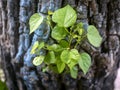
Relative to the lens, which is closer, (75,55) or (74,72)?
(75,55)

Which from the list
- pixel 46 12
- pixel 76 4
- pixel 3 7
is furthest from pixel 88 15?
pixel 3 7

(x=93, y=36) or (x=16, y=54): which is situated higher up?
(x=93, y=36)

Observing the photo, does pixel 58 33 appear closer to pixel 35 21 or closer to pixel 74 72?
pixel 35 21

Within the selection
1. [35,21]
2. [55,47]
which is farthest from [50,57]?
[35,21]

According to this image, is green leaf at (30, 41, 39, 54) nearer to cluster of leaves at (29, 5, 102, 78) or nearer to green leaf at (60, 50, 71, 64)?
cluster of leaves at (29, 5, 102, 78)

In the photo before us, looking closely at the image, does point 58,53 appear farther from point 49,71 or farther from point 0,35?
point 0,35

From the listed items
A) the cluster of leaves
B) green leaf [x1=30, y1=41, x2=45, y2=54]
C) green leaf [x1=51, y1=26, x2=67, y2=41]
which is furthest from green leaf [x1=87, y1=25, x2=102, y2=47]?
green leaf [x1=30, y1=41, x2=45, y2=54]

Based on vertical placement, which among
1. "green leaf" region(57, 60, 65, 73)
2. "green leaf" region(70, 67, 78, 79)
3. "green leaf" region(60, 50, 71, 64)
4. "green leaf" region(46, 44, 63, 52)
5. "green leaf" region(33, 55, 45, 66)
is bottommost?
"green leaf" region(70, 67, 78, 79)
